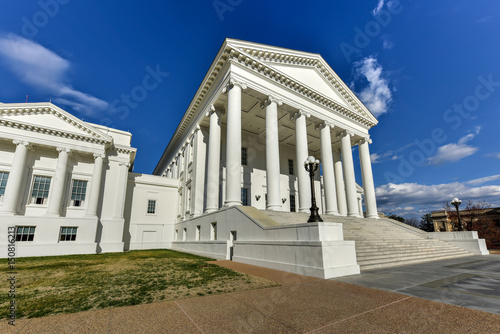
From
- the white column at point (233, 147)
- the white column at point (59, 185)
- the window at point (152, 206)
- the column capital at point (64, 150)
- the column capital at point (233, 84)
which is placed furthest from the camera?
the window at point (152, 206)

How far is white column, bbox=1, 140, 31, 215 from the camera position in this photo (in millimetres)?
19359

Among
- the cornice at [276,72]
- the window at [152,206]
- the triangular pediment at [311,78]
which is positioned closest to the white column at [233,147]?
the cornice at [276,72]

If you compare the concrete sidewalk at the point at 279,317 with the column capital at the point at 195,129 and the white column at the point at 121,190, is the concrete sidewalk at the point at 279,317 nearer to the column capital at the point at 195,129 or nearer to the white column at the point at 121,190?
the column capital at the point at 195,129

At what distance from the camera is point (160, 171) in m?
48.8

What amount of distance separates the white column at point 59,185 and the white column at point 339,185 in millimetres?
28261

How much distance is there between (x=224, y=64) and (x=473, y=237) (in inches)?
898

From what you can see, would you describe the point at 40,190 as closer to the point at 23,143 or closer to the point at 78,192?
the point at 78,192

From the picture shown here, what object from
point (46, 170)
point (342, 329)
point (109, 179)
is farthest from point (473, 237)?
point (46, 170)

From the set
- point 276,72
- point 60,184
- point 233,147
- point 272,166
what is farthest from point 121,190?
point 276,72

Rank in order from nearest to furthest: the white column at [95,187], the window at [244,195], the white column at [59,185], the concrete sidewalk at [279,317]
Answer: the concrete sidewalk at [279,317] < the white column at [59,185] < the white column at [95,187] < the window at [244,195]

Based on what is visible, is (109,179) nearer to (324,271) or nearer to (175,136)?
(175,136)

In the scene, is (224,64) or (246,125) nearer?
Answer: (224,64)

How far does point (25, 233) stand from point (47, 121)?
10236 mm

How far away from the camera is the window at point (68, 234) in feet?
68.6
